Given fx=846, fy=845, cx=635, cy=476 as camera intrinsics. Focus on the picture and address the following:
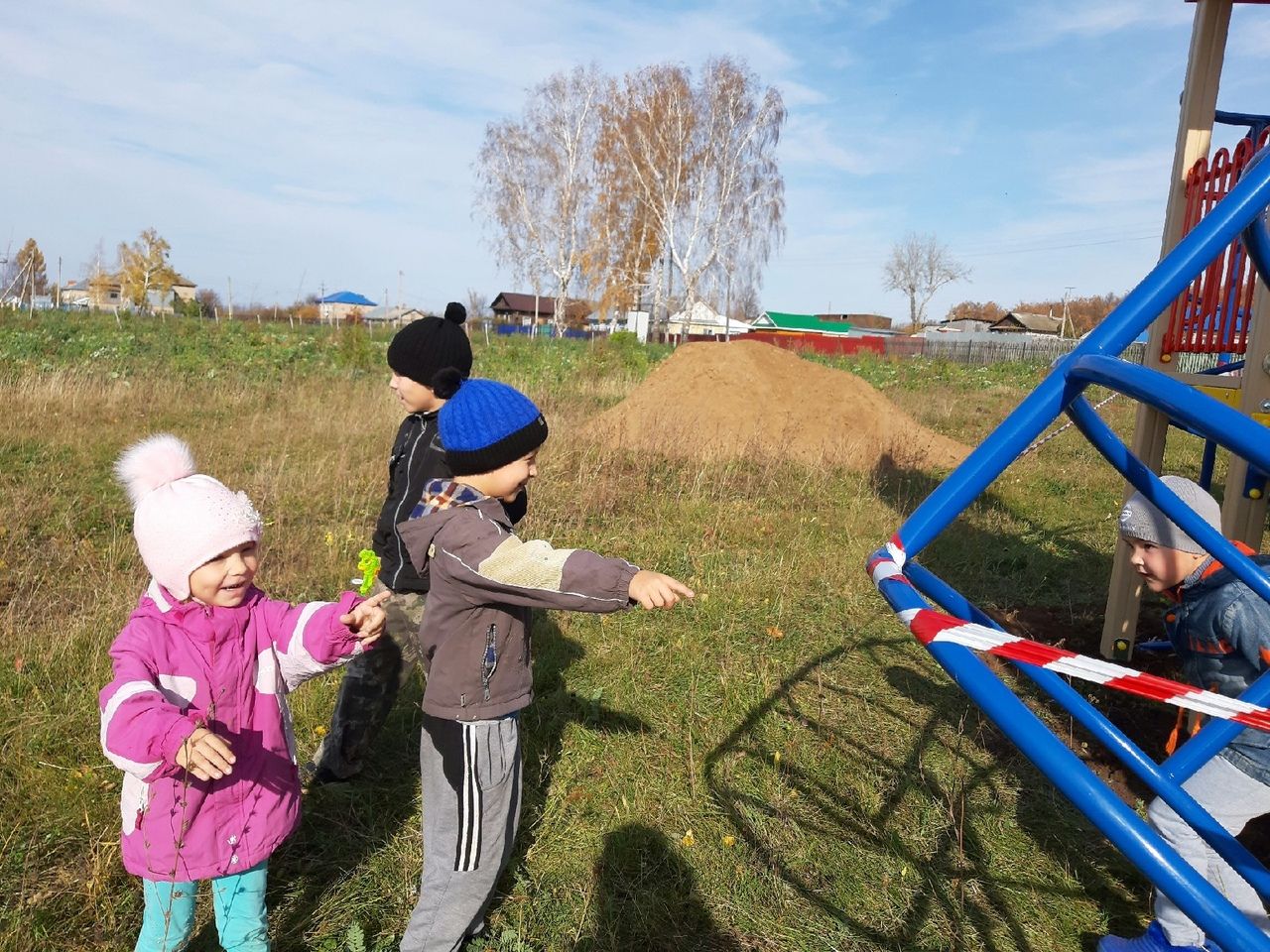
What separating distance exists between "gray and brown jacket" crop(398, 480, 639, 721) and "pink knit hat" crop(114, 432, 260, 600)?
1.30 ft

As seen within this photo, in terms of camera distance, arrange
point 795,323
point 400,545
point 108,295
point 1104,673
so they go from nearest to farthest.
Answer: point 1104,673 → point 400,545 → point 108,295 → point 795,323

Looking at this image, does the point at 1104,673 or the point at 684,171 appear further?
the point at 684,171

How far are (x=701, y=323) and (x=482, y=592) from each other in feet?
183

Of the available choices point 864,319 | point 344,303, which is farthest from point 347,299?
point 864,319

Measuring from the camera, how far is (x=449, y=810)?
2129 millimetres

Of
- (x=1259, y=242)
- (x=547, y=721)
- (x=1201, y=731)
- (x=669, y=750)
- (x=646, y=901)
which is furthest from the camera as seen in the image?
(x=547, y=721)

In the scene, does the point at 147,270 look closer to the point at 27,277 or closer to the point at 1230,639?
the point at 27,277

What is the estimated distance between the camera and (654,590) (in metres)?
1.79

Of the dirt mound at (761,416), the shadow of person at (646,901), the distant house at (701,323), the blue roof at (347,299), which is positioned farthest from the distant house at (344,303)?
the shadow of person at (646,901)

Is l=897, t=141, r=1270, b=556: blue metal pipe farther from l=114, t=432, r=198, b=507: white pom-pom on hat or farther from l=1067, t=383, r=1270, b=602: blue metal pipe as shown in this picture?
l=114, t=432, r=198, b=507: white pom-pom on hat

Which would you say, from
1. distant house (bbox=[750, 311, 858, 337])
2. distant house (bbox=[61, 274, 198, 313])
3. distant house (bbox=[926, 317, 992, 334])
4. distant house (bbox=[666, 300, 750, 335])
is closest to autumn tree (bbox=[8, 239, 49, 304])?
distant house (bbox=[61, 274, 198, 313])

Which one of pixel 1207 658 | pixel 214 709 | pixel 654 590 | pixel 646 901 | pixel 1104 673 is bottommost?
pixel 646 901

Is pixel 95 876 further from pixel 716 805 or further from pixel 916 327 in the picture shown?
pixel 916 327

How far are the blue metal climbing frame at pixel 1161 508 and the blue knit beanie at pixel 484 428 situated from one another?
0.94m
